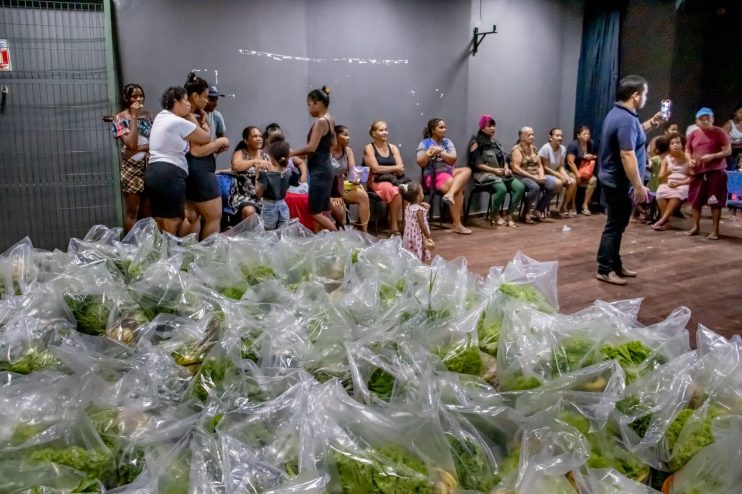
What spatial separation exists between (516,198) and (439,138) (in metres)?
1.11

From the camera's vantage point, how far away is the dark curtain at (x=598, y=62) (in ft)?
26.2

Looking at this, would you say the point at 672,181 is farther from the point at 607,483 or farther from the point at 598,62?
the point at 607,483

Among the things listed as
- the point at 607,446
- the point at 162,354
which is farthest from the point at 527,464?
the point at 162,354

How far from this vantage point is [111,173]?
522 cm

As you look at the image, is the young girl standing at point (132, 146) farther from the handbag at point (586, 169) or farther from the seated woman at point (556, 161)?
the handbag at point (586, 169)

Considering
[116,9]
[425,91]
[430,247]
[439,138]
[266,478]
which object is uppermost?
[116,9]

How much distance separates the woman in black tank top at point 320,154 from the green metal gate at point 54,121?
1.52 meters

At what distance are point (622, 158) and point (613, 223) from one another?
1.59 ft

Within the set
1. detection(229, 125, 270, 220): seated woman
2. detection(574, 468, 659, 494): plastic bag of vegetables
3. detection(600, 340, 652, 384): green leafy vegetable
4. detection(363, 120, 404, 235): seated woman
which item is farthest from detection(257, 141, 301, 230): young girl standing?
detection(574, 468, 659, 494): plastic bag of vegetables

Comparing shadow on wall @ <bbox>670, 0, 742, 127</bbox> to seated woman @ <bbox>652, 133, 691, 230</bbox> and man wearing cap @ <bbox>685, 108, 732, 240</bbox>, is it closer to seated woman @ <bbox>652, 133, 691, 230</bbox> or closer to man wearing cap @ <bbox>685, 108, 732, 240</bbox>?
seated woman @ <bbox>652, 133, 691, 230</bbox>

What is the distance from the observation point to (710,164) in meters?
6.40

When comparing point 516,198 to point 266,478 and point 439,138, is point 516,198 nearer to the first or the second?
point 439,138

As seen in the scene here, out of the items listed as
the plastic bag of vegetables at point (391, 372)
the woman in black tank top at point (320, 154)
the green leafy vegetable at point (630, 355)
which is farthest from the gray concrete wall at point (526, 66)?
the plastic bag of vegetables at point (391, 372)

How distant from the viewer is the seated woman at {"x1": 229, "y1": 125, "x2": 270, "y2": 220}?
17.4 feet
